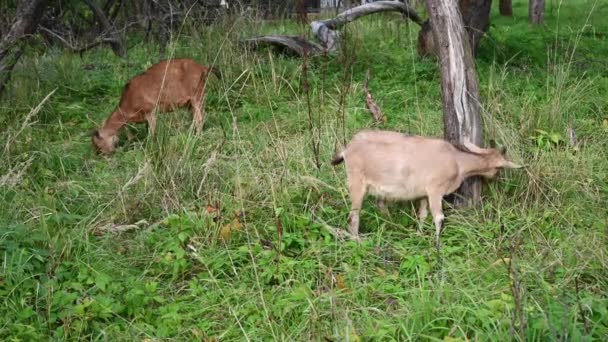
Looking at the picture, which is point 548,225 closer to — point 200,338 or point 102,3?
point 200,338

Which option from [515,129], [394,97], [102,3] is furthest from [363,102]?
[102,3]

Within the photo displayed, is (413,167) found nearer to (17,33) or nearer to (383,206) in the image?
(383,206)

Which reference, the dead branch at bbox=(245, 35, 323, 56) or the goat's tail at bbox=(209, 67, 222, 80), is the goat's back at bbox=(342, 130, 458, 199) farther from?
the dead branch at bbox=(245, 35, 323, 56)

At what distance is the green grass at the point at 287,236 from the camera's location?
159 inches

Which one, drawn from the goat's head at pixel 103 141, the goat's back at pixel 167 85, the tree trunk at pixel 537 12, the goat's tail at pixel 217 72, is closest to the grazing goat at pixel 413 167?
the goat's head at pixel 103 141

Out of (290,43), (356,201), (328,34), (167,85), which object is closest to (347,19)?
(328,34)

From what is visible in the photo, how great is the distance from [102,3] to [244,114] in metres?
7.80

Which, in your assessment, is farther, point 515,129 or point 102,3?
point 102,3

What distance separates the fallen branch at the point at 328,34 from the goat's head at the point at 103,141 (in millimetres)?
2645

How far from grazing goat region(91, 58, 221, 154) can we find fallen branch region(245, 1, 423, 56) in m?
1.65

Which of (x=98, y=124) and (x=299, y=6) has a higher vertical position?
(x=299, y=6)

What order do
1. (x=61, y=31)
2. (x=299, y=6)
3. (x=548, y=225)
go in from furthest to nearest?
1. (x=61, y=31)
2. (x=299, y=6)
3. (x=548, y=225)

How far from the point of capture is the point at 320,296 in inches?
165

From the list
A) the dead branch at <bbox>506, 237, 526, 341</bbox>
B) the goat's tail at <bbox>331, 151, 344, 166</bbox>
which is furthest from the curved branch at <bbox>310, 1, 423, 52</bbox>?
the dead branch at <bbox>506, 237, 526, 341</bbox>
